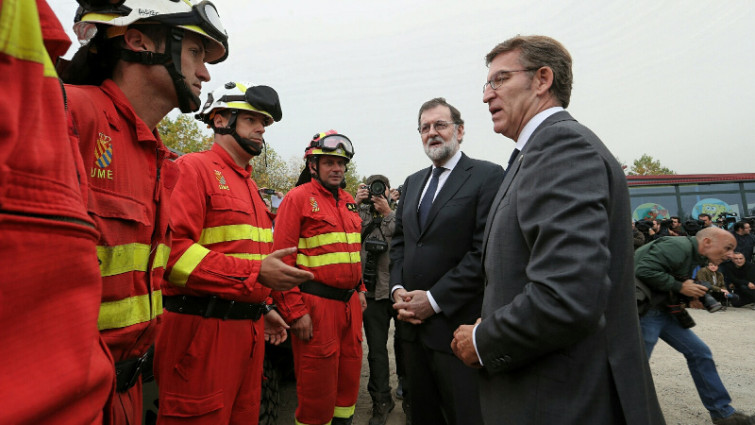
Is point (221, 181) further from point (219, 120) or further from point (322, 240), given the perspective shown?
point (322, 240)

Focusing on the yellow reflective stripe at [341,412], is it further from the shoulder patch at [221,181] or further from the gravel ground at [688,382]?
the shoulder patch at [221,181]

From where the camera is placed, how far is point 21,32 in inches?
19.9

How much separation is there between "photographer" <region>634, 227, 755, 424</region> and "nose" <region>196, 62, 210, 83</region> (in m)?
4.47

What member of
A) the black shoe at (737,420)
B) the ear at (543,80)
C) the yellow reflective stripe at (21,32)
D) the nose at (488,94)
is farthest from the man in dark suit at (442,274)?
the black shoe at (737,420)

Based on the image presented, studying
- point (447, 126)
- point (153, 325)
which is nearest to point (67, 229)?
point (153, 325)

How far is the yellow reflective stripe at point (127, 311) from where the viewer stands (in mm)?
1320

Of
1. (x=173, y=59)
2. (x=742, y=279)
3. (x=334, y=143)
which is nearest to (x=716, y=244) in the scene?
(x=334, y=143)

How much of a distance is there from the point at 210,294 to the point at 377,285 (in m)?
2.73

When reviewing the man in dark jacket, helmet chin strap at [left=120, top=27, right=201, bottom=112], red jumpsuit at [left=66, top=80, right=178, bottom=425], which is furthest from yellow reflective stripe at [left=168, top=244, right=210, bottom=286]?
the man in dark jacket

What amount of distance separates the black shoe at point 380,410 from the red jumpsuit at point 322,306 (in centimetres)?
73

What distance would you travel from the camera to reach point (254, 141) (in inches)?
112

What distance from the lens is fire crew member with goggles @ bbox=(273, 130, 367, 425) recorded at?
10.6ft

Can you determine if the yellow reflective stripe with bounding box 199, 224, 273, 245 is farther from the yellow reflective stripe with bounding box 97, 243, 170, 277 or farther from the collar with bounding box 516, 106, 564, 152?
the collar with bounding box 516, 106, 564, 152

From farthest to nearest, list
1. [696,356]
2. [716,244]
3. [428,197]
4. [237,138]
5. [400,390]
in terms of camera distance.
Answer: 1. [400,390]
2. [716,244]
3. [696,356]
4. [428,197]
5. [237,138]
